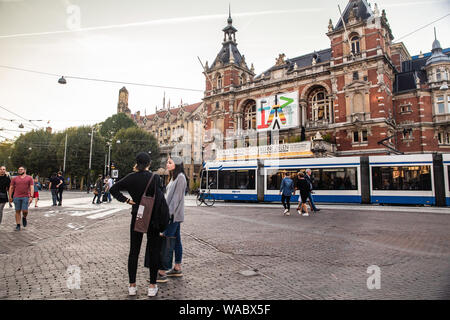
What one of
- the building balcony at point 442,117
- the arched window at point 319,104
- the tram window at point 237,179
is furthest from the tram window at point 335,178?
the building balcony at point 442,117

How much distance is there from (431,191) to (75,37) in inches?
753

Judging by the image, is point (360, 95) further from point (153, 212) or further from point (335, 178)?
point (153, 212)

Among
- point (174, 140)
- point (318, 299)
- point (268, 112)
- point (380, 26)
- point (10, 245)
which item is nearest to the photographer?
point (318, 299)

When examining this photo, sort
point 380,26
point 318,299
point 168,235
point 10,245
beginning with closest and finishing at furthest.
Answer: point 318,299 → point 168,235 → point 10,245 → point 380,26

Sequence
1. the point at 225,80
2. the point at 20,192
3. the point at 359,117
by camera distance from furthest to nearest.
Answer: the point at 225,80 → the point at 359,117 → the point at 20,192

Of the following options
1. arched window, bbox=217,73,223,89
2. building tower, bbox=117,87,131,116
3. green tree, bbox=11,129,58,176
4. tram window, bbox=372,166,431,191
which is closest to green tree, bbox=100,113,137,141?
green tree, bbox=11,129,58,176

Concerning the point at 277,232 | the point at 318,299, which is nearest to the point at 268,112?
the point at 277,232

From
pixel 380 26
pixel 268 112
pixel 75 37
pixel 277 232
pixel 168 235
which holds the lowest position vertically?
pixel 277 232

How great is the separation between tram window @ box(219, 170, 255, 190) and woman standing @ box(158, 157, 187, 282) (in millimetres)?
16949

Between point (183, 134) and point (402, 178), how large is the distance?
47.8m

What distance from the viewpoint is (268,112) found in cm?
3462

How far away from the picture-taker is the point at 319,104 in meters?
33.3

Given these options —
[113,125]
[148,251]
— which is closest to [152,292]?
[148,251]
